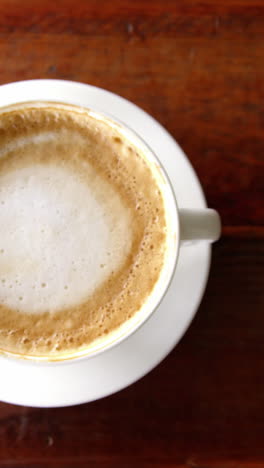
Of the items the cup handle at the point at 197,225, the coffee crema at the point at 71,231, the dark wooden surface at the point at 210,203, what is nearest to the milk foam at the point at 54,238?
the coffee crema at the point at 71,231

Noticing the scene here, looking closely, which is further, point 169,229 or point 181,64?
point 181,64

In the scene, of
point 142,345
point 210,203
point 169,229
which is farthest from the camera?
point 210,203

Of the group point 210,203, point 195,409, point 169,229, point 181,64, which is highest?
point 181,64

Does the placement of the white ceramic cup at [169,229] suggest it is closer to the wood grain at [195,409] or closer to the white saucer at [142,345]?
the white saucer at [142,345]

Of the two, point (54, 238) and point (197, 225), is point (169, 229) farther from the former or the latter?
point (54, 238)

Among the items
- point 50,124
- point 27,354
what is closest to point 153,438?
point 27,354

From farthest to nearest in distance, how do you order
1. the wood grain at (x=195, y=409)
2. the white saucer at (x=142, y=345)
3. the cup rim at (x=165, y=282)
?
1. the wood grain at (x=195, y=409)
2. the white saucer at (x=142, y=345)
3. the cup rim at (x=165, y=282)

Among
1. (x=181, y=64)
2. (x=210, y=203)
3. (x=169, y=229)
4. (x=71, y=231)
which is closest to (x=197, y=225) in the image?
(x=169, y=229)

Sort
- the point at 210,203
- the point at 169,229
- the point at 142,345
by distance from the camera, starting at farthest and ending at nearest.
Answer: the point at 210,203, the point at 142,345, the point at 169,229
